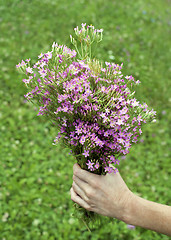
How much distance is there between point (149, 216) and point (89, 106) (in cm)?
80

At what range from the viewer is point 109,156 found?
5.20 feet

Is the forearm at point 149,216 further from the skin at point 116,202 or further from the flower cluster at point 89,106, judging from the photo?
the flower cluster at point 89,106

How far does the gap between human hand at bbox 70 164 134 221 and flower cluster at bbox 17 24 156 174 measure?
0.23 ft

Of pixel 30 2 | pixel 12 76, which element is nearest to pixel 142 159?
pixel 12 76

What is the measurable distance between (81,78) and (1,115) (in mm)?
2686

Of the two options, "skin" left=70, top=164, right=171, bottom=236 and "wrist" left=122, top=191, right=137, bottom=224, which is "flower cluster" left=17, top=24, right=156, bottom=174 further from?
"wrist" left=122, top=191, right=137, bottom=224

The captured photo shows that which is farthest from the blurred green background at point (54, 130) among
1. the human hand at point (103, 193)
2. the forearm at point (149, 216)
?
the forearm at point (149, 216)

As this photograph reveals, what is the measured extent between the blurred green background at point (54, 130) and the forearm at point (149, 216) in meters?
0.74

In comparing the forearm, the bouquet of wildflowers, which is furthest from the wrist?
the bouquet of wildflowers

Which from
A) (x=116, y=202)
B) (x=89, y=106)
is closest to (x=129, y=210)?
(x=116, y=202)

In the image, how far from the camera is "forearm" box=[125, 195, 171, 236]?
1.67 m

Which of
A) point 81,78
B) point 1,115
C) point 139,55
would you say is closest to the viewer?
point 81,78

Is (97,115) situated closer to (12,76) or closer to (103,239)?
(103,239)

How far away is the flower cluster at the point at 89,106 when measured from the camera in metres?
1.46
